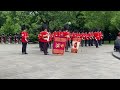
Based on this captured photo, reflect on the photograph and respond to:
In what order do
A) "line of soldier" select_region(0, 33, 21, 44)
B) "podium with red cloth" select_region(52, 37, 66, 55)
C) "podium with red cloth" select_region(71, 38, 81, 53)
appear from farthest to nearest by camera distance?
"line of soldier" select_region(0, 33, 21, 44) < "podium with red cloth" select_region(71, 38, 81, 53) < "podium with red cloth" select_region(52, 37, 66, 55)

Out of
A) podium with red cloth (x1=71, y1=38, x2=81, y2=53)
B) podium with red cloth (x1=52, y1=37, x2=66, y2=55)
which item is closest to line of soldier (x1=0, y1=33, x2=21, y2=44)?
podium with red cloth (x1=71, y1=38, x2=81, y2=53)

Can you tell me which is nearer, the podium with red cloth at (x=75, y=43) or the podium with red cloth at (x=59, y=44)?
the podium with red cloth at (x=59, y=44)

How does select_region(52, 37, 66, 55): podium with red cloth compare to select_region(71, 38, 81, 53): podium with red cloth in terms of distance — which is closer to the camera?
select_region(52, 37, 66, 55): podium with red cloth

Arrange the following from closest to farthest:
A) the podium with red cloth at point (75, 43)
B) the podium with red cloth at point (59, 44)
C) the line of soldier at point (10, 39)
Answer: the podium with red cloth at point (59, 44)
the podium with red cloth at point (75, 43)
the line of soldier at point (10, 39)

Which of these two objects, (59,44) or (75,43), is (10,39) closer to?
(75,43)

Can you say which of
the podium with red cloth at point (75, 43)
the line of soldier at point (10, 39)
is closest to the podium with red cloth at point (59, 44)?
the podium with red cloth at point (75, 43)

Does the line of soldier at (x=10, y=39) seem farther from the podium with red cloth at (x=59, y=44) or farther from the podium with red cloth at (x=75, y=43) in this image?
the podium with red cloth at (x=59, y=44)

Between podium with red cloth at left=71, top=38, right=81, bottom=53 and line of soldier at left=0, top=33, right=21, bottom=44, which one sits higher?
podium with red cloth at left=71, top=38, right=81, bottom=53

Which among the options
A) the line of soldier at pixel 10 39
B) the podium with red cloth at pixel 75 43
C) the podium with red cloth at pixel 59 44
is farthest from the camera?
the line of soldier at pixel 10 39

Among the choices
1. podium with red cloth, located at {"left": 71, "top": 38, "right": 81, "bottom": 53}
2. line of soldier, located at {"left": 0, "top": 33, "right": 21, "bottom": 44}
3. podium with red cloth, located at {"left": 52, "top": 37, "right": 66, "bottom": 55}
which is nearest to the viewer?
podium with red cloth, located at {"left": 52, "top": 37, "right": 66, "bottom": 55}

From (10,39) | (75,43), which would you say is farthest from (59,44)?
(10,39)

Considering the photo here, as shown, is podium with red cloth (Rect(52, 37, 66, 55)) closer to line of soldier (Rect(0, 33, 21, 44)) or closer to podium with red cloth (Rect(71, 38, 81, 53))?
podium with red cloth (Rect(71, 38, 81, 53))
